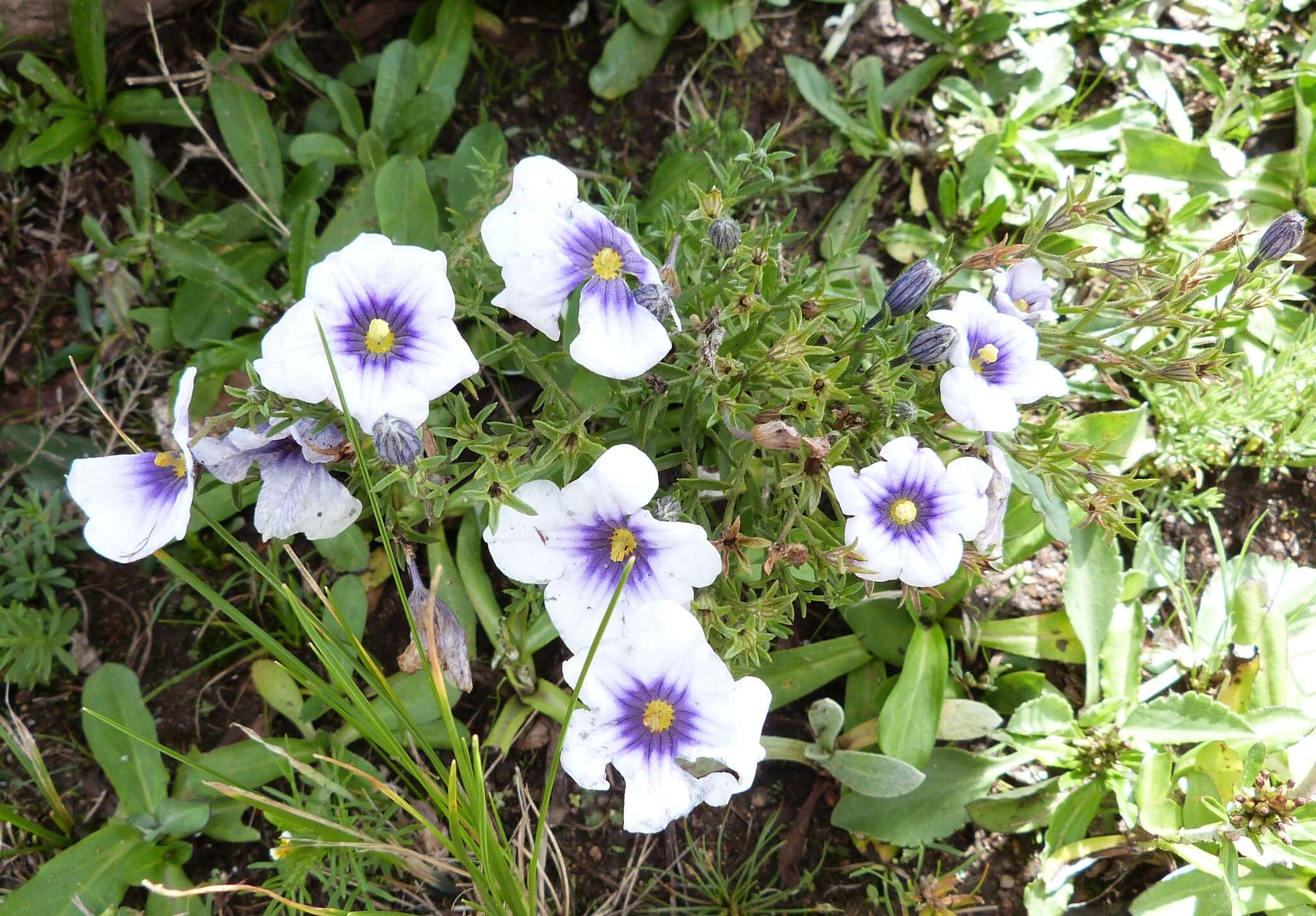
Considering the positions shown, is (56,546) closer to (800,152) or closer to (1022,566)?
(800,152)

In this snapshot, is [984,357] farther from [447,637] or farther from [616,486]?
[447,637]

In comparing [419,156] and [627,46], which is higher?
[627,46]

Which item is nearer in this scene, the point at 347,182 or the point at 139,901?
the point at 139,901

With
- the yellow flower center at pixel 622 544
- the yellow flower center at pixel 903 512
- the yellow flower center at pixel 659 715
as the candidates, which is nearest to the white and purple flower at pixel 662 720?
the yellow flower center at pixel 659 715

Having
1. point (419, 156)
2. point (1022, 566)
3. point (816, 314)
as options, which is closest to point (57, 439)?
point (419, 156)

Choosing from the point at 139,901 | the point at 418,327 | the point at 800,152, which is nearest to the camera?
the point at 418,327

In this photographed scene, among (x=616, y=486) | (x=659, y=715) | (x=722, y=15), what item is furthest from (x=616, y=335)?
(x=722, y=15)

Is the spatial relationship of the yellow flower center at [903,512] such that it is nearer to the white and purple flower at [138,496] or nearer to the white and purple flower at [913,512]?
the white and purple flower at [913,512]
